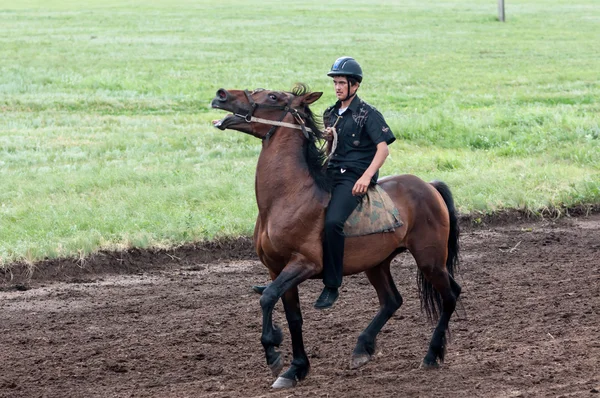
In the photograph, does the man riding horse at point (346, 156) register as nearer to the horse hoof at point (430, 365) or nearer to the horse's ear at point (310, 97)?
the horse's ear at point (310, 97)

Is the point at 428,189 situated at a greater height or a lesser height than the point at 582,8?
greater

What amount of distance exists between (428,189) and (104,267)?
4.67 m

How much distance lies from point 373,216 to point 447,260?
1.13 m

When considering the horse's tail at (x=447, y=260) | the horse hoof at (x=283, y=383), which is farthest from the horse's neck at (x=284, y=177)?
the horse's tail at (x=447, y=260)

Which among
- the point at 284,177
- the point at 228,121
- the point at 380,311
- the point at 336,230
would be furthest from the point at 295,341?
the point at 228,121

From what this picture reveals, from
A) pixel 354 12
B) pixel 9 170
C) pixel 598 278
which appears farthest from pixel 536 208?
pixel 354 12

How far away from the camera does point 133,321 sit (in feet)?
29.1

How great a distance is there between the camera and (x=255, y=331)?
8555 millimetres

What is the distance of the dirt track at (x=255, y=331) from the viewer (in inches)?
276

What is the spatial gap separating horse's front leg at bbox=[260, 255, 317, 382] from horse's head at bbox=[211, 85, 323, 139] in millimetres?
1100

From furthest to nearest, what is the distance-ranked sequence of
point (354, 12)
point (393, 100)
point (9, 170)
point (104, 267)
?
1. point (354, 12)
2. point (393, 100)
3. point (9, 170)
4. point (104, 267)

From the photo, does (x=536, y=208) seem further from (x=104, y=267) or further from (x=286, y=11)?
(x=286, y=11)

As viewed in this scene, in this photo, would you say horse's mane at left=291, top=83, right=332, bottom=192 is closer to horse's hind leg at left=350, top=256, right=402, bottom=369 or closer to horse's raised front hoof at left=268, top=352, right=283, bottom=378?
horse's hind leg at left=350, top=256, right=402, bottom=369

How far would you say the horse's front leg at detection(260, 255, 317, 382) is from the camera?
6.77 metres
